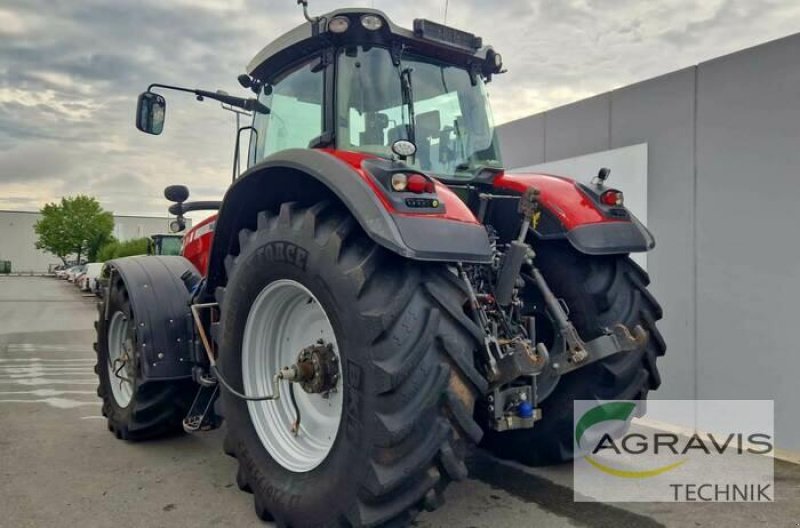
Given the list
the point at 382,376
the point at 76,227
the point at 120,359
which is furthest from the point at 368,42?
the point at 76,227

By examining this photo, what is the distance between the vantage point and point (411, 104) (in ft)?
11.0

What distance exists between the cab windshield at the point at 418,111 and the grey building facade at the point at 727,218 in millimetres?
2280

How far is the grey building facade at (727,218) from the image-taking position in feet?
14.8

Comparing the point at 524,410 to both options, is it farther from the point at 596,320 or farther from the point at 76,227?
the point at 76,227

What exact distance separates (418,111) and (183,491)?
2485 millimetres

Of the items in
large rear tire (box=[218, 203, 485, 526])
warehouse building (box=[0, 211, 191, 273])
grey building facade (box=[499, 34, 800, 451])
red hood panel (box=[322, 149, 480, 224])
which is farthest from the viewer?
warehouse building (box=[0, 211, 191, 273])

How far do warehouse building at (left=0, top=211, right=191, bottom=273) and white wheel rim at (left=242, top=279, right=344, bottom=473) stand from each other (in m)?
74.2

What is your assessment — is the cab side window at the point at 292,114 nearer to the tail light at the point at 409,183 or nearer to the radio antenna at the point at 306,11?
the radio antenna at the point at 306,11

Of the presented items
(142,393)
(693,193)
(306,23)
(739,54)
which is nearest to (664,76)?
(739,54)

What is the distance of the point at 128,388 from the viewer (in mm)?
4691

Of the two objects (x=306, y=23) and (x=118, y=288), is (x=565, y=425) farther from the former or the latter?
(x=118, y=288)

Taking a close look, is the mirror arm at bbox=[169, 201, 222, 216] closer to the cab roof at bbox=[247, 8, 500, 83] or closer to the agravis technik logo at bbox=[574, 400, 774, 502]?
the cab roof at bbox=[247, 8, 500, 83]

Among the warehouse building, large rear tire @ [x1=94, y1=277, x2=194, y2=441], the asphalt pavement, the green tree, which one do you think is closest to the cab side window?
large rear tire @ [x1=94, y1=277, x2=194, y2=441]

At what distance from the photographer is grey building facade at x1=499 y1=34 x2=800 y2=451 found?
14.8ft
